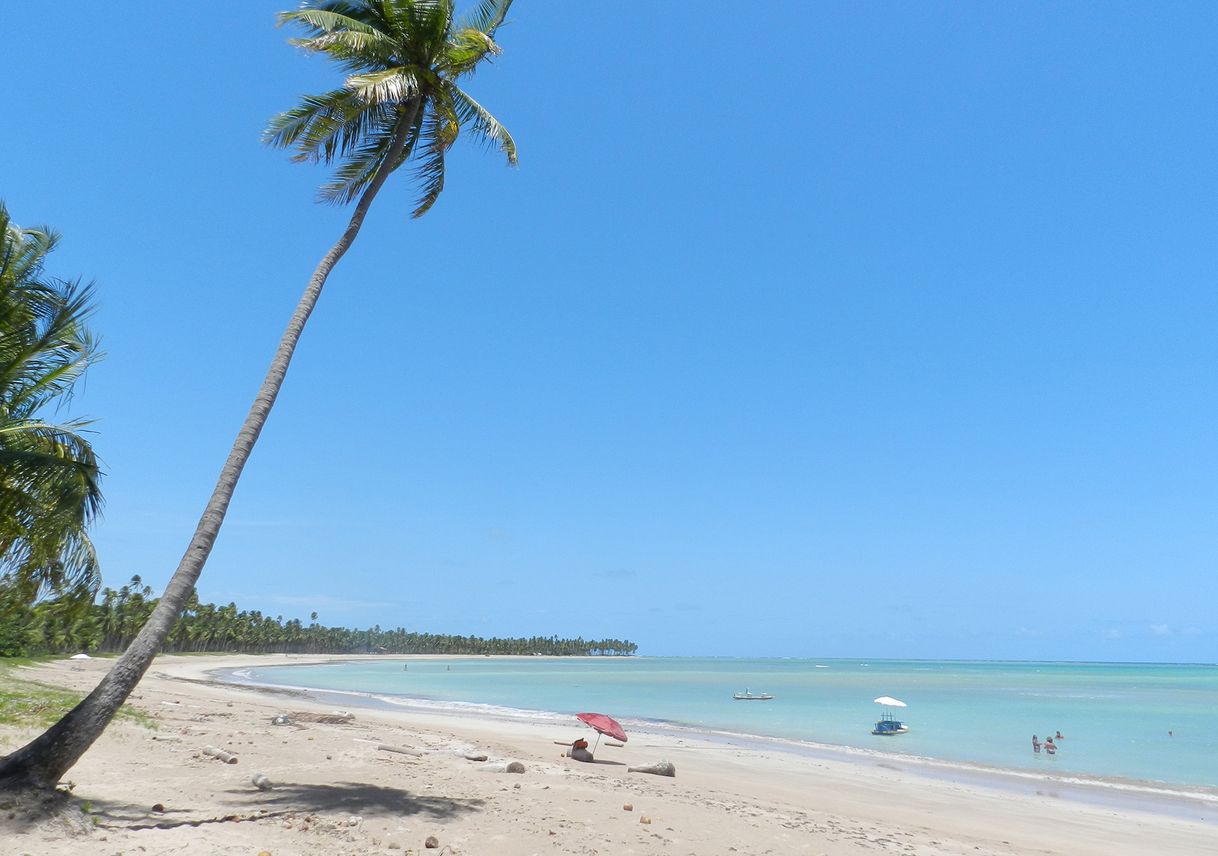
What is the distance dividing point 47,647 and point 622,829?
65.7 meters

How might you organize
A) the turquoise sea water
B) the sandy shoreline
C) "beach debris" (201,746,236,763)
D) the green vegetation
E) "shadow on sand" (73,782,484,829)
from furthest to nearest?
the turquoise sea water < the green vegetation < "beach debris" (201,746,236,763) < the sandy shoreline < "shadow on sand" (73,782,484,829)

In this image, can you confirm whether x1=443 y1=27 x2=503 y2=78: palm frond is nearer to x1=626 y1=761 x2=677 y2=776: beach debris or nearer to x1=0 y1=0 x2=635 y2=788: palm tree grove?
x1=0 y1=0 x2=635 y2=788: palm tree grove

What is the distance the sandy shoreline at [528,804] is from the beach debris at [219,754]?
18cm

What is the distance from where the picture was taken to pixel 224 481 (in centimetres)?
879

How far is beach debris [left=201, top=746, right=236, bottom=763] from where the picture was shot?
12225 millimetres

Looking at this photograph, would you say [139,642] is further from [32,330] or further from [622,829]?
[622,829]

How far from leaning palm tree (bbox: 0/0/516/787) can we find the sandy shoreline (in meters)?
2.44

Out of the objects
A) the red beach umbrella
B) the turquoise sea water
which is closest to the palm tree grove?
the red beach umbrella

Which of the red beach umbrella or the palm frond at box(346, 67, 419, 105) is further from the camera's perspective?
the red beach umbrella

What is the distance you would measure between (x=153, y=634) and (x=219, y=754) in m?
5.85

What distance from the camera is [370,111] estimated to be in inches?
448

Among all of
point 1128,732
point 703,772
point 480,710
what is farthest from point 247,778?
point 1128,732

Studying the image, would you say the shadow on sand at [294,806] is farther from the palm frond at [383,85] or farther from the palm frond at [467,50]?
the palm frond at [467,50]

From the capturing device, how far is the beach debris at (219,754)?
12225 mm
